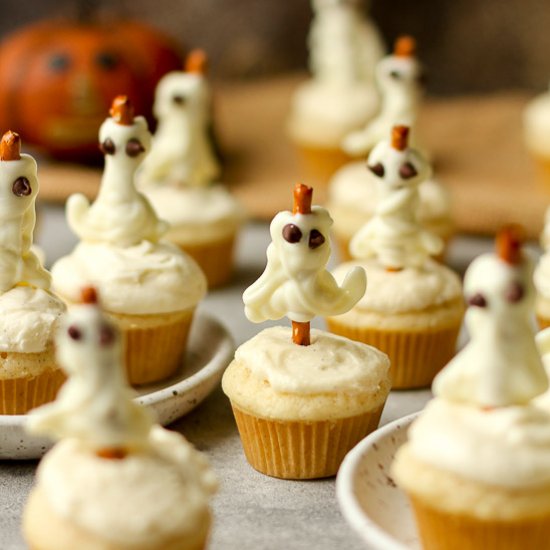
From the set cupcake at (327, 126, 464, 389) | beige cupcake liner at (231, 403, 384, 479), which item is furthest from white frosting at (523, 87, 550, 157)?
beige cupcake liner at (231, 403, 384, 479)

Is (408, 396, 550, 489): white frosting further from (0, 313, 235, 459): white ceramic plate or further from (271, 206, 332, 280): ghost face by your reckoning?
(0, 313, 235, 459): white ceramic plate

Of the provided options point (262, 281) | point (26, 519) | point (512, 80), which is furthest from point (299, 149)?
point (26, 519)

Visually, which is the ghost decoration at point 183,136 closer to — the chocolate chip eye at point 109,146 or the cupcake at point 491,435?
the chocolate chip eye at point 109,146

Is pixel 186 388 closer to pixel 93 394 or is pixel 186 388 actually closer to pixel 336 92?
pixel 93 394

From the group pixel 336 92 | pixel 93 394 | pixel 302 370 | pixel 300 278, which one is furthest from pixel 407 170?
pixel 336 92

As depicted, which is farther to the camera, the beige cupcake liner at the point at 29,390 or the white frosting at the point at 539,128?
the white frosting at the point at 539,128

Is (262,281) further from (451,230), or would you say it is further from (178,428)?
(451,230)

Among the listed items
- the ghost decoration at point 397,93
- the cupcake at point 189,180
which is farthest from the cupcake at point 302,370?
the ghost decoration at point 397,93

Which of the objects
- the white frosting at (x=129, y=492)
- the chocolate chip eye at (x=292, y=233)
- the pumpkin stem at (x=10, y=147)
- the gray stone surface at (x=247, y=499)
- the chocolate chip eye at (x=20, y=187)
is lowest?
the gray stone surface at (x=247, y=499)

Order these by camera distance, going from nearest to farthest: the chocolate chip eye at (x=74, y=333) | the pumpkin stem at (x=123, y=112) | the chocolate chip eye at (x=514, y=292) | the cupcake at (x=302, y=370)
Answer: the chocolate chip eye at (x=74, y=333), the chocolate chip eye at (x=514, y=292), the cupcake at (x=302, y=370), the pumpkin stem at (x=123, y=112)
